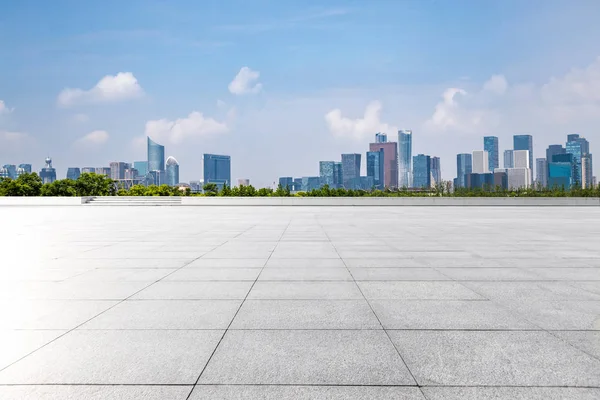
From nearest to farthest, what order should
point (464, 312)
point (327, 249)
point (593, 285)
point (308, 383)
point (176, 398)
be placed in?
point (176, 398) < point (308, 383) < point (464, 312) < point (593, 285) < point (327, 249)

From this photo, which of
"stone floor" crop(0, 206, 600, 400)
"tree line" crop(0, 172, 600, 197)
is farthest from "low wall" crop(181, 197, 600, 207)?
"stone floor" crop(0, 206, 600, 400)

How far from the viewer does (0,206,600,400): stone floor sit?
377 centimetres

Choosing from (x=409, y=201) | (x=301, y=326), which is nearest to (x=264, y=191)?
(x=409, y=201)

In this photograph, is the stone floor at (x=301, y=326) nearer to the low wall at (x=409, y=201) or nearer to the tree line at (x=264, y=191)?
the low wall at (x=409, y=201)

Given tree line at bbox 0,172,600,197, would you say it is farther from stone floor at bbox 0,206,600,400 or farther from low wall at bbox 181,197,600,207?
stone floor at bbox 0,206,600,400

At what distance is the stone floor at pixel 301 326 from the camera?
12.4 ft

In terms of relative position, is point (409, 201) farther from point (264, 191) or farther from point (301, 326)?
point (301, 326)

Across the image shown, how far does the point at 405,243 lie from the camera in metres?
13.1

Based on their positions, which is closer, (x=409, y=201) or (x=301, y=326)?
(x=301, y=326)

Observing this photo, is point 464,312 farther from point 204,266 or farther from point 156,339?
point 204,266

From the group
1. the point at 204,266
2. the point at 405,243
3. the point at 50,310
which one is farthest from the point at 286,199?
the point at 50,310

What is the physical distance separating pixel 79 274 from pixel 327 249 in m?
5.69

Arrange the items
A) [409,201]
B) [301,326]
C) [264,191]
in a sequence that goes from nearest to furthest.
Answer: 1. [301,326]
2. [409,201]
3. [264,191]

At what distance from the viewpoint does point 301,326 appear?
17.2 feet
